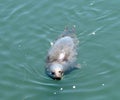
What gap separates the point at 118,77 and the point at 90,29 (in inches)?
122

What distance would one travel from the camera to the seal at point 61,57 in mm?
14492

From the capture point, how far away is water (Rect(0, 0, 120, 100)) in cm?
1432

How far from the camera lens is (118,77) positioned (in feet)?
47.7

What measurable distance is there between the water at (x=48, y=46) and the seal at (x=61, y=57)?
27cm

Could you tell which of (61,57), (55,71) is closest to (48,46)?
(61,57)

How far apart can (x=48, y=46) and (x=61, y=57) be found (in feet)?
4.51

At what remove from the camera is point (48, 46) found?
1627 centimetres

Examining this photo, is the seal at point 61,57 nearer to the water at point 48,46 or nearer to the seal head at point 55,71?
the seal head at point 55,71

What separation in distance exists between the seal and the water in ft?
0.90

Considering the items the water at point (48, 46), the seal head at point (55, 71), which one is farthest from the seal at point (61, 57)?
the water at point (48, 46)

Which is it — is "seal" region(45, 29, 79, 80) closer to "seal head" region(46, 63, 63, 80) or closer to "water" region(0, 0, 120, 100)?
"seal head" region(46, 63, 63, 80)

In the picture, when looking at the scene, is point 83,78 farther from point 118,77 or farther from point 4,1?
point 4,1

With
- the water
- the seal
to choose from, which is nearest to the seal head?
the seal

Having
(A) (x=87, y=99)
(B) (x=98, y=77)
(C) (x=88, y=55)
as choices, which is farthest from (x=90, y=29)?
(A) (x=87, y=99)
